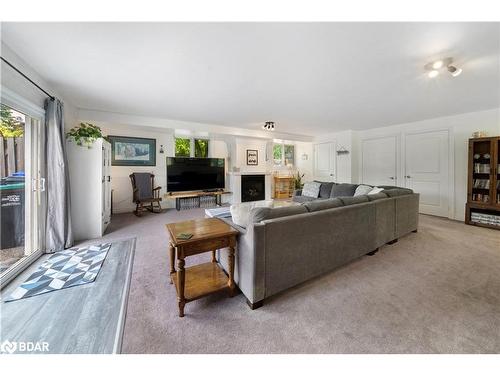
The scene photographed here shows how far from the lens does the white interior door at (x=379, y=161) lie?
5.43m

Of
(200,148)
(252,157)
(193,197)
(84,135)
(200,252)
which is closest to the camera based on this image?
(200,252)

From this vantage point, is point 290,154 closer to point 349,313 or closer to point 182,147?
point 182,147

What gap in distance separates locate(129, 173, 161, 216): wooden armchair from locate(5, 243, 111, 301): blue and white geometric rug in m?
2.14

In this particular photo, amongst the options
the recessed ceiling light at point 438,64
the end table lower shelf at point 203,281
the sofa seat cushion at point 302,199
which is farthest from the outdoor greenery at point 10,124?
the sofa seat cushion at point 302,199

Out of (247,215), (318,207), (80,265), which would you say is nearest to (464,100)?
(318,207)

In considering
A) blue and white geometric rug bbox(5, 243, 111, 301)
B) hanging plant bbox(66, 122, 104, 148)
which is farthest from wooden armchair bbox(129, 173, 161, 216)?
blue and white geometric rug bbox(5, 243, 111, 301)

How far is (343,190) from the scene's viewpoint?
4.41 m

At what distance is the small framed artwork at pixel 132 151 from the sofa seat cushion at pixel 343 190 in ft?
15.5

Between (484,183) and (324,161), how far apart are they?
3.65 metres

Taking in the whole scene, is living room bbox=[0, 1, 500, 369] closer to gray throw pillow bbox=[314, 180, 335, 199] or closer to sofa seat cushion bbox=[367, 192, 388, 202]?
sofa seat cushion bbox=[367, 192, 388, 202]

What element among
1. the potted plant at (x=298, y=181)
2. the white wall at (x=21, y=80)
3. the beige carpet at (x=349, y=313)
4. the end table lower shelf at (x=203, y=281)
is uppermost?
the white wall at (x=21, y=80)

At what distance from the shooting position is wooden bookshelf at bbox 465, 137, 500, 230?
3.73 meters

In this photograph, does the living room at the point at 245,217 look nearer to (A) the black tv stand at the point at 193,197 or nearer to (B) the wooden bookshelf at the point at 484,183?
(B) the wooden bookshelf at the point at 484,183

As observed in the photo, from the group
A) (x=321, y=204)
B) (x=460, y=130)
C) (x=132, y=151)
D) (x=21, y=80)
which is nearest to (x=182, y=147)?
(x=132, y=151)
